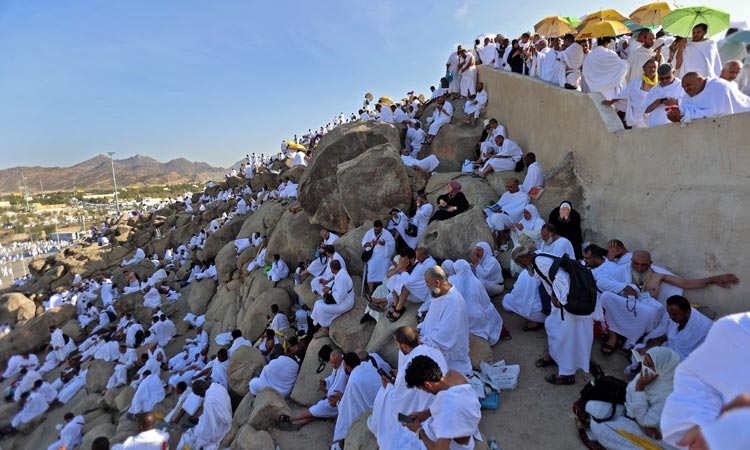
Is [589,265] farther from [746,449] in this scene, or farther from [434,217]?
[746,449]

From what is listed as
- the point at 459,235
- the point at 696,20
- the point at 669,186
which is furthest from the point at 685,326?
the point at 696,20

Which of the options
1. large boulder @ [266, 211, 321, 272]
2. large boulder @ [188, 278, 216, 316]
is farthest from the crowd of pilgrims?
large boulder @ [188, 278, 216, 316]

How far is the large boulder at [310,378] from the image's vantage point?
5.92 metres

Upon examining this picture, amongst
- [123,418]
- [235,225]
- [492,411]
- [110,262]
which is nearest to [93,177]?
[110,262]

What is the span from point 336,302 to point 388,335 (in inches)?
58.5

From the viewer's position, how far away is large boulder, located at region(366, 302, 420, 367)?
5.44m

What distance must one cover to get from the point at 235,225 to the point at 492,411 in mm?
14602

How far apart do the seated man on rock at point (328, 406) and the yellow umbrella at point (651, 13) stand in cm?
1140

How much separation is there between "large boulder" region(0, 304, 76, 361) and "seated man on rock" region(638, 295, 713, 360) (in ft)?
65.0

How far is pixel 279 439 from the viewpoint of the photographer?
16.8 ft

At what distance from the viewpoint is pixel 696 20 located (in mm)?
6277

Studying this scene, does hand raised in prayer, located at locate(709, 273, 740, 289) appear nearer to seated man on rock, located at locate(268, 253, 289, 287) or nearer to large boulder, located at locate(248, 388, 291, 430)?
large boulder, located at locate(248, 388, 291, 430)

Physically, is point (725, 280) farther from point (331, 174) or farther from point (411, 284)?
point (331, 174)

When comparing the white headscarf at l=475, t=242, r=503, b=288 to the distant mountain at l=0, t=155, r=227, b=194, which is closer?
the white headscarf at l=475, t=242, r=503, b=288
